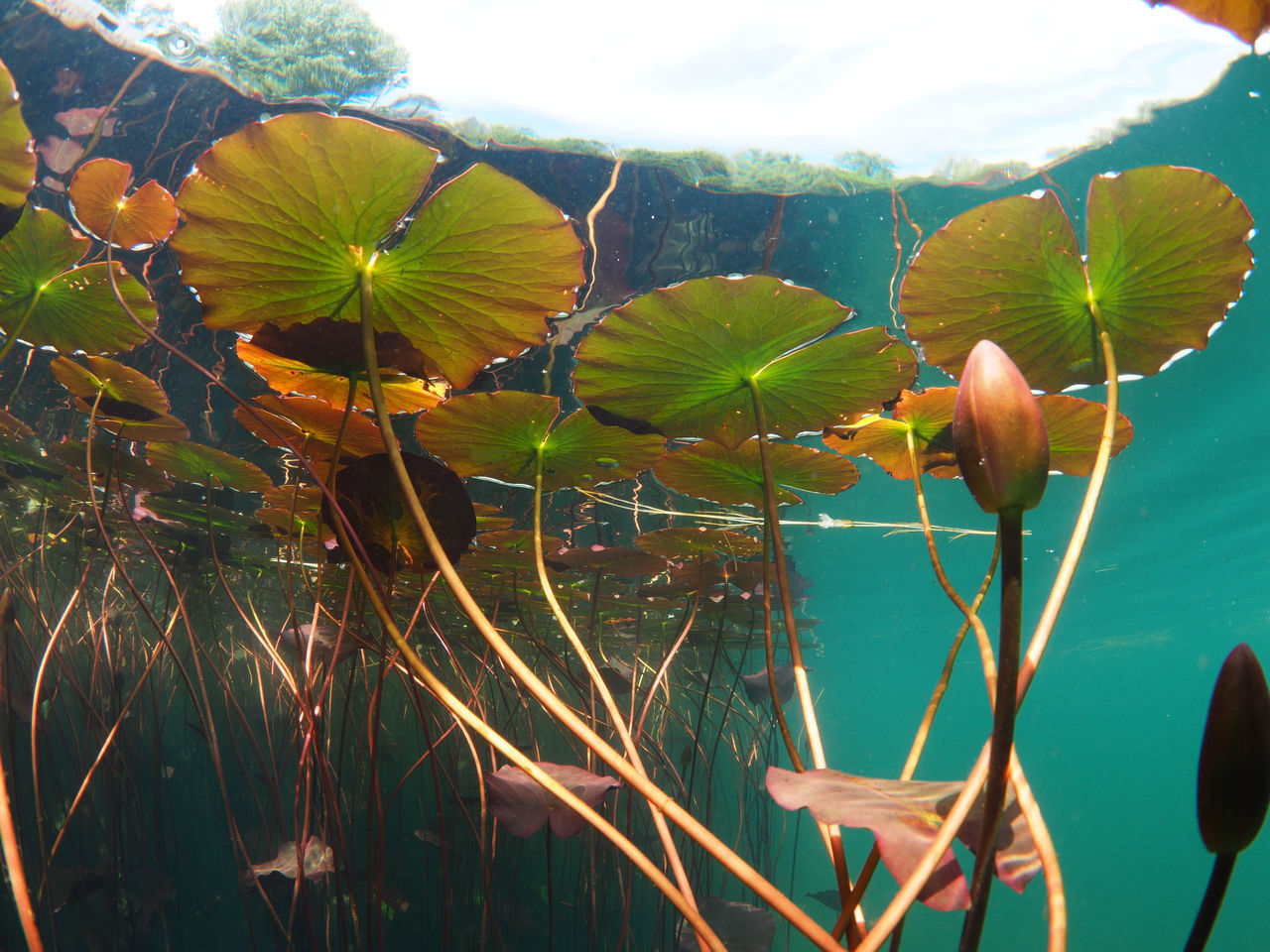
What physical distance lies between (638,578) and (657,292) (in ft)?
24.3

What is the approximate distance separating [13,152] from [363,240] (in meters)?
0.68

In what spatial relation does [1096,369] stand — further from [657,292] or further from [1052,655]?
[1052,655]

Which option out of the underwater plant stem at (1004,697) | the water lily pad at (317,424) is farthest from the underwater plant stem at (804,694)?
the water lily pad at (317,424)

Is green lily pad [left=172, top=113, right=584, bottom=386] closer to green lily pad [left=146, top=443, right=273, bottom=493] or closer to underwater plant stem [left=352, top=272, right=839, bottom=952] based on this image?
underwater plant stem [left=352, top=272, right=839, bottom=952]

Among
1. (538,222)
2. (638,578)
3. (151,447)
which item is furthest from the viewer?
(638,578)

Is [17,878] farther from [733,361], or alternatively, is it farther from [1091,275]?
[1091,275]

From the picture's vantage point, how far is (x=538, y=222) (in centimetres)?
137

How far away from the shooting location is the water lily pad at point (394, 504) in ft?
5.41

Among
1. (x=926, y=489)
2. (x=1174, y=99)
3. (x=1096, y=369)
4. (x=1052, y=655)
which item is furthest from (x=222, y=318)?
(x=1052, y=655)

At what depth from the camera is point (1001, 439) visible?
567 mm

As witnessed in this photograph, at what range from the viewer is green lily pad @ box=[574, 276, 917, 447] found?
1503 mm

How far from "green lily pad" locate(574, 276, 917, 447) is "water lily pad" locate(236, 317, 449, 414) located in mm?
445

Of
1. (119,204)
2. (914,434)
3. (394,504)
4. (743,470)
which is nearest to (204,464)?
(119,204)

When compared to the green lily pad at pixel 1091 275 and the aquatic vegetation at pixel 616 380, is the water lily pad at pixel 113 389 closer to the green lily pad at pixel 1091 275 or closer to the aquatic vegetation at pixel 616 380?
the aquatic vegetation at pixel 616 380
